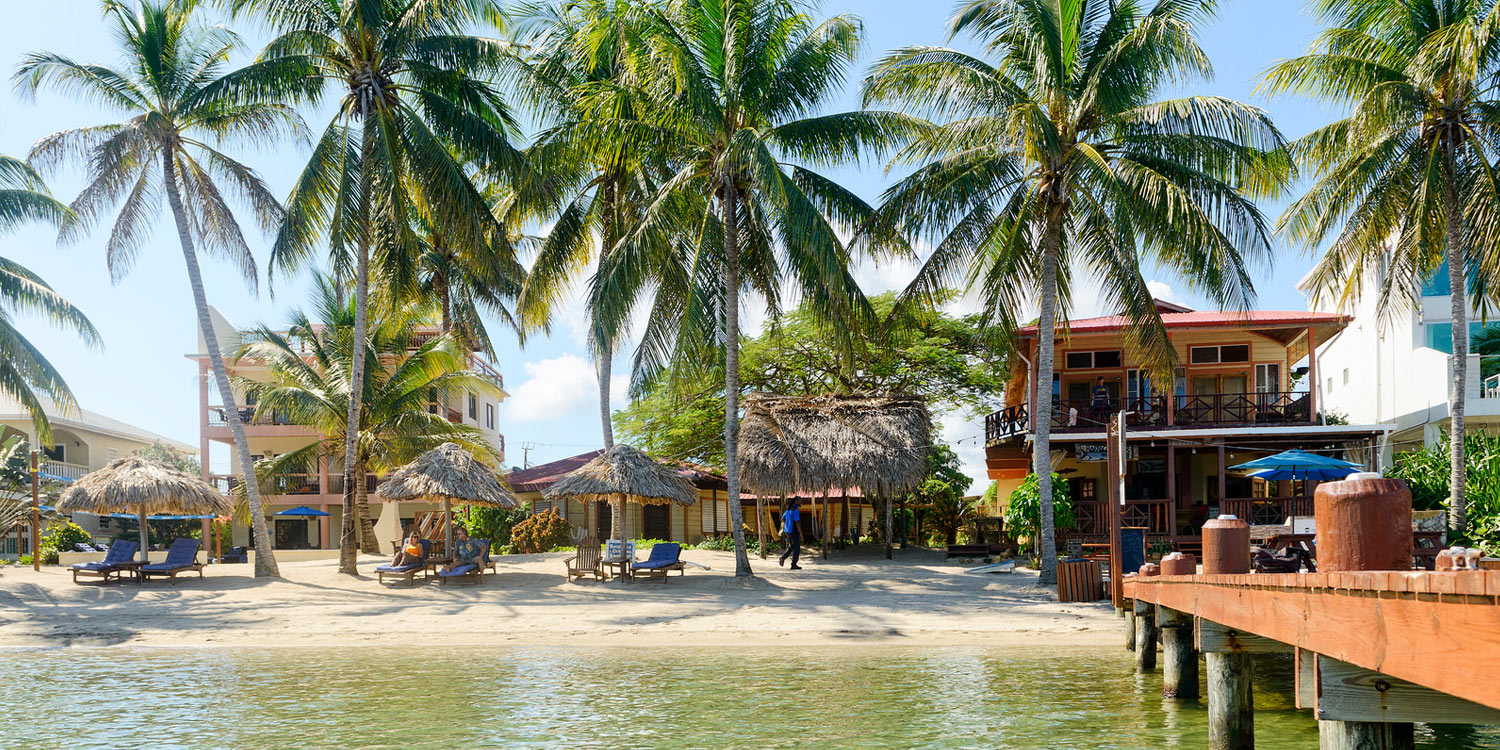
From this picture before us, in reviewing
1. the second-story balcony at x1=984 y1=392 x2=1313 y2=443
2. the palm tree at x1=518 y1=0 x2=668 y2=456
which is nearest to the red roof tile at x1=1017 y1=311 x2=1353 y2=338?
the second-story balcony at x1=984 y1=392 x2=1313 y2=443

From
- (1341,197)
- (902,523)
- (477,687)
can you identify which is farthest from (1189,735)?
(902,523)

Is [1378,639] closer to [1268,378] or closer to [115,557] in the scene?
[115,557]

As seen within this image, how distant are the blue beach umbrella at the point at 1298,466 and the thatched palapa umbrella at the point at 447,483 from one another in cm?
1302

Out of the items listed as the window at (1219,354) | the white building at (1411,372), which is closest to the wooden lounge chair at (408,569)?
the white building at (1411,372)

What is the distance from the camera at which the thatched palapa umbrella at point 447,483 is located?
63.0 feet

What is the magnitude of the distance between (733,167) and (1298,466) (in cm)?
1054

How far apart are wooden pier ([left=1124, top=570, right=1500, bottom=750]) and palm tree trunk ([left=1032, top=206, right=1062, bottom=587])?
12201mm

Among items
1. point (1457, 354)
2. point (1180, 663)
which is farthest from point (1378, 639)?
point (1457, 354)

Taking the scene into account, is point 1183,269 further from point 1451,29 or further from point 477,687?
point 477,687

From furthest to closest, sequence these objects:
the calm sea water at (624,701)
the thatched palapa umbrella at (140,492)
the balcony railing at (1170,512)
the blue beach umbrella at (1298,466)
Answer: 1. the balcony railing at (1170,512)
2. the thatched palapa umbrella at (140,492)
3. the blue beach umbrella at (1298,466)
4. the calm sea water at (624,701)

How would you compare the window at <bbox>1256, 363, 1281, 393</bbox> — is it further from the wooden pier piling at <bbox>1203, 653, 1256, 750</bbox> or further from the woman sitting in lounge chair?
the wooden pier piling at <bbox>1203, 653, 1256, 750</bbox>

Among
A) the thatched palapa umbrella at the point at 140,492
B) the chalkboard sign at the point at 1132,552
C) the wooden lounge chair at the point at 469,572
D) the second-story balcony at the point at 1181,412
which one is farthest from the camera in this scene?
the second-story balcony at the point at 1181,412

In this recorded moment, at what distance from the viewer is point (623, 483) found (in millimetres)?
19547

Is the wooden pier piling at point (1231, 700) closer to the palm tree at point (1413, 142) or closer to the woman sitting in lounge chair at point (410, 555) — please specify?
the palm tree at point (1413, 142)
